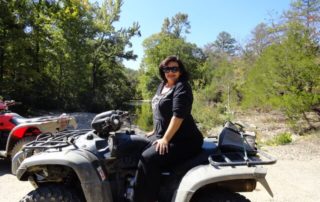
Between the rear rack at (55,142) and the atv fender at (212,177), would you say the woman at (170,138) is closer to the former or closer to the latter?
the atv fender at (212,177)

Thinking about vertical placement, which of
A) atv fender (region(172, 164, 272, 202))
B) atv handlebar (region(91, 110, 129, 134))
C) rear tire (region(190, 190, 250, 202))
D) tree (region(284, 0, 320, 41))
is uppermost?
tree (region(284, 0, 320, 41))

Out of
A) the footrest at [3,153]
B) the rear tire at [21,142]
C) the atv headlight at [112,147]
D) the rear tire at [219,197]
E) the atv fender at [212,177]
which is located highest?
the atv headlight at [112,147]

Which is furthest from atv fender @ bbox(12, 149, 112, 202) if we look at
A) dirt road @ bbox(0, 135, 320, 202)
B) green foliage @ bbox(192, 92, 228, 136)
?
green foliage @ bbox(192, 92, 228, 136)

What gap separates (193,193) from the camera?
2.73m

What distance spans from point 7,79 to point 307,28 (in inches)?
653

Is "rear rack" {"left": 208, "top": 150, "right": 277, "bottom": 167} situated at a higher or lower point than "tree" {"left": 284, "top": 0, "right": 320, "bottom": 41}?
lower

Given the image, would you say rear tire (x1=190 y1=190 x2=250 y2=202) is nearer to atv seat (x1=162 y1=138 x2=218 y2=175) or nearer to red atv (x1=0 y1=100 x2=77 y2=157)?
atv seat (x1=162 y1=138 x2=218 y2=175)

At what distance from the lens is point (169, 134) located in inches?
113

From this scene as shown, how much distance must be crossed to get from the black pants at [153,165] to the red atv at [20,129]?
142 inches

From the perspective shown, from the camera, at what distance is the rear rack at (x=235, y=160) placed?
278cm

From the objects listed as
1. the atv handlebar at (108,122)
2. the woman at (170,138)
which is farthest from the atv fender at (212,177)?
the atv handlebar at (108,122)

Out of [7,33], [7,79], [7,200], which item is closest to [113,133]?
[7,200]

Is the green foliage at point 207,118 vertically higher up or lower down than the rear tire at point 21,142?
lower down

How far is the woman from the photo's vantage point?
2893 mm
